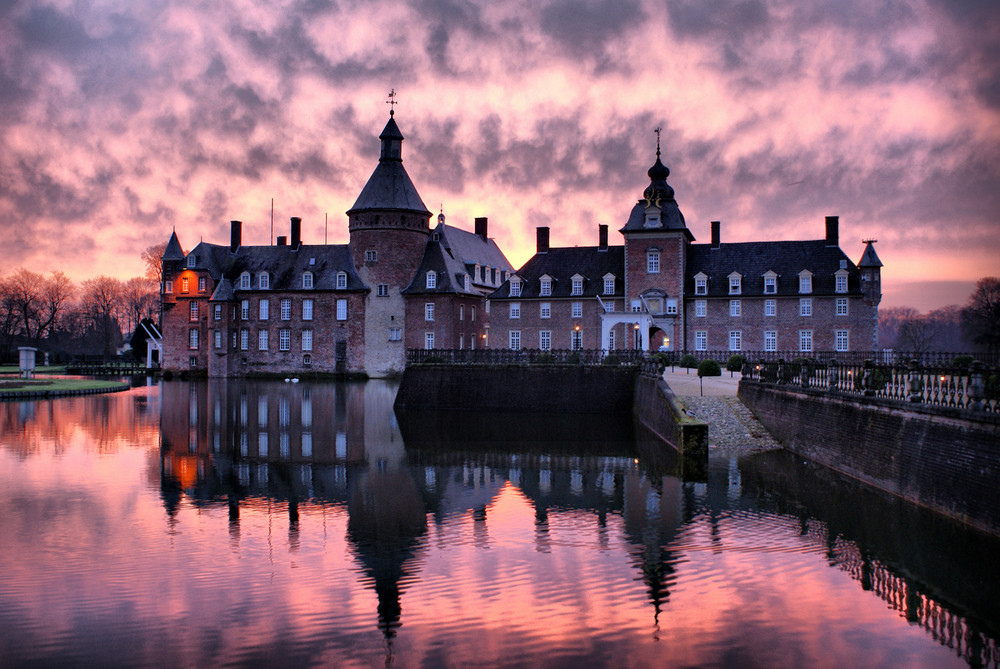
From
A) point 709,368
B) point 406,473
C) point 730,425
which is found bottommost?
point 406,473

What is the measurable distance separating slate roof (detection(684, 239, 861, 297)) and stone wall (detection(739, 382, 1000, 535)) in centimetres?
3039

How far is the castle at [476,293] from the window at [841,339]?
2.3 inches

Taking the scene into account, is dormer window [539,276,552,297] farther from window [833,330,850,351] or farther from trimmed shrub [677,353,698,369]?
window [833,330,850,351]

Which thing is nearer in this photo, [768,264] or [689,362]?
[689,362]

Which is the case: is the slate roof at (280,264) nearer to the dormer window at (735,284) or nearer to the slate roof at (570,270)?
the slate roof at (570,270)

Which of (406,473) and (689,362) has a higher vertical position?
(689,362)

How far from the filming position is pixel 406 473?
20188 mm

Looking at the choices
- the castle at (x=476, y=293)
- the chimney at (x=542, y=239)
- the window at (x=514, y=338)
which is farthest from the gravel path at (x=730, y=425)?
the chimney at (x=542, y=239)

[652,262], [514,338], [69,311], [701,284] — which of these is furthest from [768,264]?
[69,311]

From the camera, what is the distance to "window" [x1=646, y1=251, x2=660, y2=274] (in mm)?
50875

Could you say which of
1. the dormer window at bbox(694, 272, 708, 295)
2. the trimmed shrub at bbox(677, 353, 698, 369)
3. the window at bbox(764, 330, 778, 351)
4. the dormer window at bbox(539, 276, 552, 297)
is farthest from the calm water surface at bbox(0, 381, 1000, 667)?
the dormer window at bbox(539, 276, 552, 297)

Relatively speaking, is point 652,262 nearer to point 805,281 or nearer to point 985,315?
point 805,281

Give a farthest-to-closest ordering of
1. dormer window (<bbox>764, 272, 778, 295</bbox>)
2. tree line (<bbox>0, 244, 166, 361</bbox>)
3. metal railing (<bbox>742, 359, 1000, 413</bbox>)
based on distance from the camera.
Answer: tree line (<bbox>0, 244, 166, 361</bbox>)
dormer window (<bbox>764, 272, 778, 295</bbox>)
metal railing (<bbox>742, 359, 1000, 413</bbox>)

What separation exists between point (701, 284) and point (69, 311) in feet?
287
